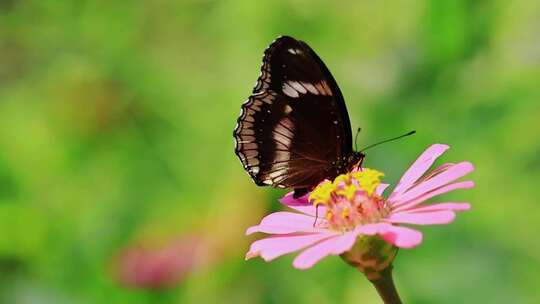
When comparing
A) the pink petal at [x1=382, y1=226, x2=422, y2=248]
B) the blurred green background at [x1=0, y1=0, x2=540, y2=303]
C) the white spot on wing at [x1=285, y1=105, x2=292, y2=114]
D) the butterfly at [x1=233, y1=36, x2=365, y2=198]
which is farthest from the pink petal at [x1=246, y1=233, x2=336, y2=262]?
the blurred green background at [x1=0, y1=0, x2=540, y2=303]

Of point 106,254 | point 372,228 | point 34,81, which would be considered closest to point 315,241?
point 372,228

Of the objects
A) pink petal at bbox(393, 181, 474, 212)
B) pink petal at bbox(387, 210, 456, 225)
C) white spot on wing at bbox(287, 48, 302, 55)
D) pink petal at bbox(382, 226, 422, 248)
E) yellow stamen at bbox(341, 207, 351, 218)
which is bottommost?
pink petal at bbox(382, 226, 422, 248)

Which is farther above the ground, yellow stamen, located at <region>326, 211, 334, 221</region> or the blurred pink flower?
the blurred pink flower

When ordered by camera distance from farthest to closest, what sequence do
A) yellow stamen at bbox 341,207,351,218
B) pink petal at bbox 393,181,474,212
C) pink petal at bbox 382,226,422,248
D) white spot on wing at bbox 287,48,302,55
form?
1. white spot on wing at bbox 287,48,302,55
2. yellow stamen at bbox 341,207,351,218
3. pink petal at bbox 393,181,474,212
4. pink petal at bbox 382,226,422,248

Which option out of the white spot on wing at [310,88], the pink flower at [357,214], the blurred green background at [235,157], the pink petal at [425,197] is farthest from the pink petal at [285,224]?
the blurred green background at [235,157]

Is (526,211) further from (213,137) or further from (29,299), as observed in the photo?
(29,299)

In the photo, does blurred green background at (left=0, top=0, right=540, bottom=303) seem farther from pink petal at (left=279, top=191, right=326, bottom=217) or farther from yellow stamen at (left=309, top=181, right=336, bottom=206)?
yellow stamen at (left=309, top=181, right=336, bottom=206)

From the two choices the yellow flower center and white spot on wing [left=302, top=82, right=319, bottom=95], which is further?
white spot on wing [left=302, top=82, right=319, bottom=95]
